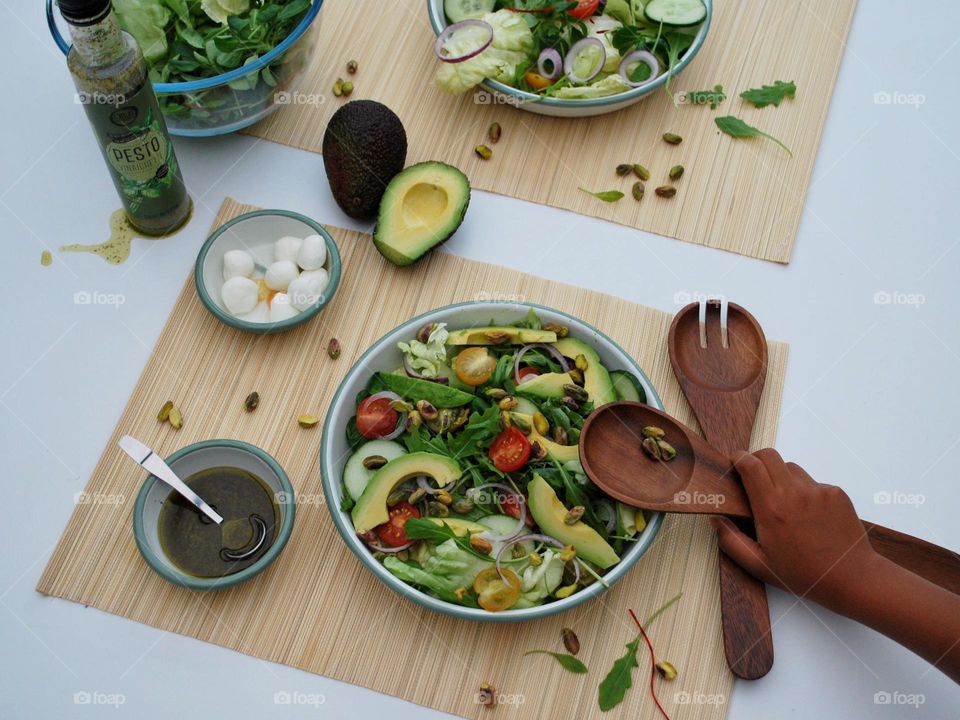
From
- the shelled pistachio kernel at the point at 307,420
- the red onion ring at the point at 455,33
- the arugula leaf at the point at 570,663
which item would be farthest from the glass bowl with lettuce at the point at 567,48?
the arugula leaf at the point at 570,663

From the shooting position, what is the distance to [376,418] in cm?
168

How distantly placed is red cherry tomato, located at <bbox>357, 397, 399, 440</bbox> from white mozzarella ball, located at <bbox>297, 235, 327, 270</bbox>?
13.4 inches

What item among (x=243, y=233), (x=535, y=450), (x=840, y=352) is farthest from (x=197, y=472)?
(x=840, y=352)

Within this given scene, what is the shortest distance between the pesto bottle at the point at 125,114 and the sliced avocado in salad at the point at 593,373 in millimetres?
868

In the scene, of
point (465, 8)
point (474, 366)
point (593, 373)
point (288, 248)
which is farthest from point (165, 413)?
point (465, 8)

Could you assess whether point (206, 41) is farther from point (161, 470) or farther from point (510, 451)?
point (510, 451)

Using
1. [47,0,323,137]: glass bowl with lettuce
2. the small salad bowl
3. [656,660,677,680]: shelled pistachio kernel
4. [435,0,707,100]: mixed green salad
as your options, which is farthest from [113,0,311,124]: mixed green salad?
[656,660,677,680]: shelled pistachio kernel

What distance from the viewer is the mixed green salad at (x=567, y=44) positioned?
6.54 feet

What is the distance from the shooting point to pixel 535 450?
5.38 ft

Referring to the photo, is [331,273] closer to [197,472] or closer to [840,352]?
[197,472]

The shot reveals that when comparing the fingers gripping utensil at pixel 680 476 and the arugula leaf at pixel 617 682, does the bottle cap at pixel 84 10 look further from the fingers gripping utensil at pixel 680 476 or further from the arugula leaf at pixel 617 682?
the arugula leaf at pixel 617 682

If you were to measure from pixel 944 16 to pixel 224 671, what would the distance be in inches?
88.3

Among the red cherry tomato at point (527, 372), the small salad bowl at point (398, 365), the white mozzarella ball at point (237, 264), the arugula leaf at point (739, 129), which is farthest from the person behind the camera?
the arugula leaf at point (739, 129)

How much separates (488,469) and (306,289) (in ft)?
1.75
